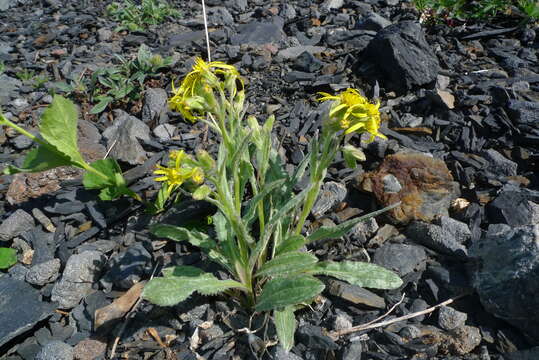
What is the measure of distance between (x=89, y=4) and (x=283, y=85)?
12.3 ft

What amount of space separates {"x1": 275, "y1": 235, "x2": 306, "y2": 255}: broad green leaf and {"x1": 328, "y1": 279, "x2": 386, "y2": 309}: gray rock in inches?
15.2

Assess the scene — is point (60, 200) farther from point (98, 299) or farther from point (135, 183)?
point (98, 299)

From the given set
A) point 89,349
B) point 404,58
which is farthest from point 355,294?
point 404,58

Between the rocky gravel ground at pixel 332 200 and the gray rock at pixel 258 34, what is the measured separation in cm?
2

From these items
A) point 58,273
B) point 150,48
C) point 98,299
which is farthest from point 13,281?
point 150,48

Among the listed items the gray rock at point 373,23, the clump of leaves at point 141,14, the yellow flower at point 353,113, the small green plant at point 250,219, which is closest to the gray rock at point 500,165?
the small green plant at point 250,219

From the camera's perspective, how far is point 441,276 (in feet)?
8.80

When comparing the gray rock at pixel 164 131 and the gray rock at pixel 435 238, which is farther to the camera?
the gray rock at pixel 164 131

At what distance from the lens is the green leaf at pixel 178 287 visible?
2.21m

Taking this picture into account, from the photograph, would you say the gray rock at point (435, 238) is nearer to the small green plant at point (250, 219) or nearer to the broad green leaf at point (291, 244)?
A: the small green plant at point (250, 219)

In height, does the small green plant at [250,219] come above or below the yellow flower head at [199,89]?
below

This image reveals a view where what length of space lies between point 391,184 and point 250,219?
1202 millimetres

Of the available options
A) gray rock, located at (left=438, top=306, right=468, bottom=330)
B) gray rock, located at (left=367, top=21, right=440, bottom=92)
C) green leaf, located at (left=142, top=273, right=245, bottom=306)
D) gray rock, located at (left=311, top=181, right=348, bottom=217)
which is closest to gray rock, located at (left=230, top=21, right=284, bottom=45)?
gray rock, located at (left=367, top=21, right=440, bottom=92)

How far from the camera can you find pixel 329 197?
318 cm
